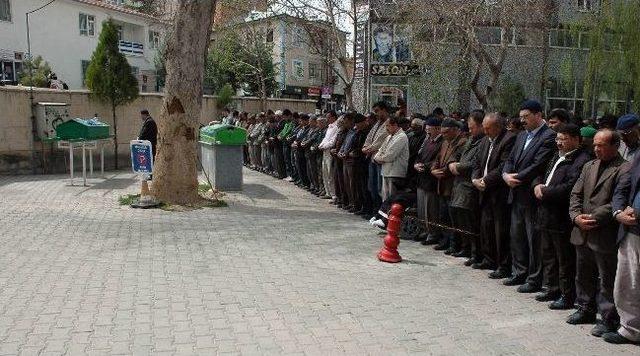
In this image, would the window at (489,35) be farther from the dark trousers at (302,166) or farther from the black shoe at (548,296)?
the black shoe at (548,296)

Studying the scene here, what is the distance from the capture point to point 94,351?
14.6ft

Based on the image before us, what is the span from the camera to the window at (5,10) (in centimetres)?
2995

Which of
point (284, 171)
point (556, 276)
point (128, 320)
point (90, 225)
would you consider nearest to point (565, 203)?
point (556, 276)

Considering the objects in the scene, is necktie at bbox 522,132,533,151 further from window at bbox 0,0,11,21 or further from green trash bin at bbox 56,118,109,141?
window at bbox 0,0,11,21

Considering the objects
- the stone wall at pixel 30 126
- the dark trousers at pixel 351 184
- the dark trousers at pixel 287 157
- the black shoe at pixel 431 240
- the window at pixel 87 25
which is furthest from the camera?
the window at pixel 87 25

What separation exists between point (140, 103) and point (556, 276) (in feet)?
46.7

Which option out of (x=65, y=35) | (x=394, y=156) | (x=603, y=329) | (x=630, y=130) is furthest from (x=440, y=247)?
(x=65, y=35)

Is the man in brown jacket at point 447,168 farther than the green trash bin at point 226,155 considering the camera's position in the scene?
No

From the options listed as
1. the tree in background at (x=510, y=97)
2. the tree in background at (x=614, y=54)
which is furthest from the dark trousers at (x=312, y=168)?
the tree in background at (x=510, y=97)

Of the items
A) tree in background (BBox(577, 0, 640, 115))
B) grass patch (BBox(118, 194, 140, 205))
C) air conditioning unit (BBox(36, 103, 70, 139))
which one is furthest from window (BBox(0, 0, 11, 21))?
tree in background (BBox(577, 0, 640, 115))

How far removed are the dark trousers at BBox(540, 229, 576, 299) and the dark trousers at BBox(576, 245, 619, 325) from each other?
262 mm

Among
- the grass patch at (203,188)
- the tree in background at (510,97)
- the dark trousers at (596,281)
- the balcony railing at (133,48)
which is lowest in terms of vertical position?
the grass patch at (203,188)

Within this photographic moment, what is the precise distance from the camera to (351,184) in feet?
35.7

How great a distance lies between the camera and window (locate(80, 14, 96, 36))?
118ft
